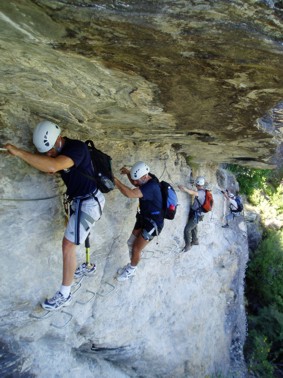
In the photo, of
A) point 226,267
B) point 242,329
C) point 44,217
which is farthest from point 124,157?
point 242,329

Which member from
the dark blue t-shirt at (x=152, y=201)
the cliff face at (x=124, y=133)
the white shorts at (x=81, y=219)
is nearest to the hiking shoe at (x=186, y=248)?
the cliff face at (x=124, y=133)

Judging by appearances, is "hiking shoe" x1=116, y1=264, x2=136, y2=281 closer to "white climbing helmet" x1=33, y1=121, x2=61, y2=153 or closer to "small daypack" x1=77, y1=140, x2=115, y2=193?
"small daypack" x1=77, y1=140, x2=115, y2=193

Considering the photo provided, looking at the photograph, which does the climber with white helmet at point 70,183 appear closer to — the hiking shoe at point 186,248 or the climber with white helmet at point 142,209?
the climber with white helmet at point 142,209

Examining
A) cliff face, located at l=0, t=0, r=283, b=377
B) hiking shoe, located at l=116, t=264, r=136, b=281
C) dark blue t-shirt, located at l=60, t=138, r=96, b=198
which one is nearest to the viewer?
cliff face, located at l=0, t=0, r=283, b=377

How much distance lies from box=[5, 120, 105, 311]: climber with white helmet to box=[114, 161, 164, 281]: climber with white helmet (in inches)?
22.9

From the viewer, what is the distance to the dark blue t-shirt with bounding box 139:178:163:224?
6035 millimetres

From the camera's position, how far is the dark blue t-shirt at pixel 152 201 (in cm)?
Answer: 604

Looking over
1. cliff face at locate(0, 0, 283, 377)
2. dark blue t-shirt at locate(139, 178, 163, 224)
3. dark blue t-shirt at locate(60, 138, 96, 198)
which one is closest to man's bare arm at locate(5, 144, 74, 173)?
dark blue t-shirt at locate(60, 138, 96, 198)

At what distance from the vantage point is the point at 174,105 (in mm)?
4859

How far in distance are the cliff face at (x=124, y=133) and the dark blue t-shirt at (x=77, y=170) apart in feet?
1.12

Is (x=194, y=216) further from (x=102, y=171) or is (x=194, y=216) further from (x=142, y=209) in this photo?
(x=102, y=171)

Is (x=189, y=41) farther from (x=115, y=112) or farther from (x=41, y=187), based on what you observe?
(x=41, y=187)

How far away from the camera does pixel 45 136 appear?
4.55 meters

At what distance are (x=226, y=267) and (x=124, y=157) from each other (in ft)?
19.8
